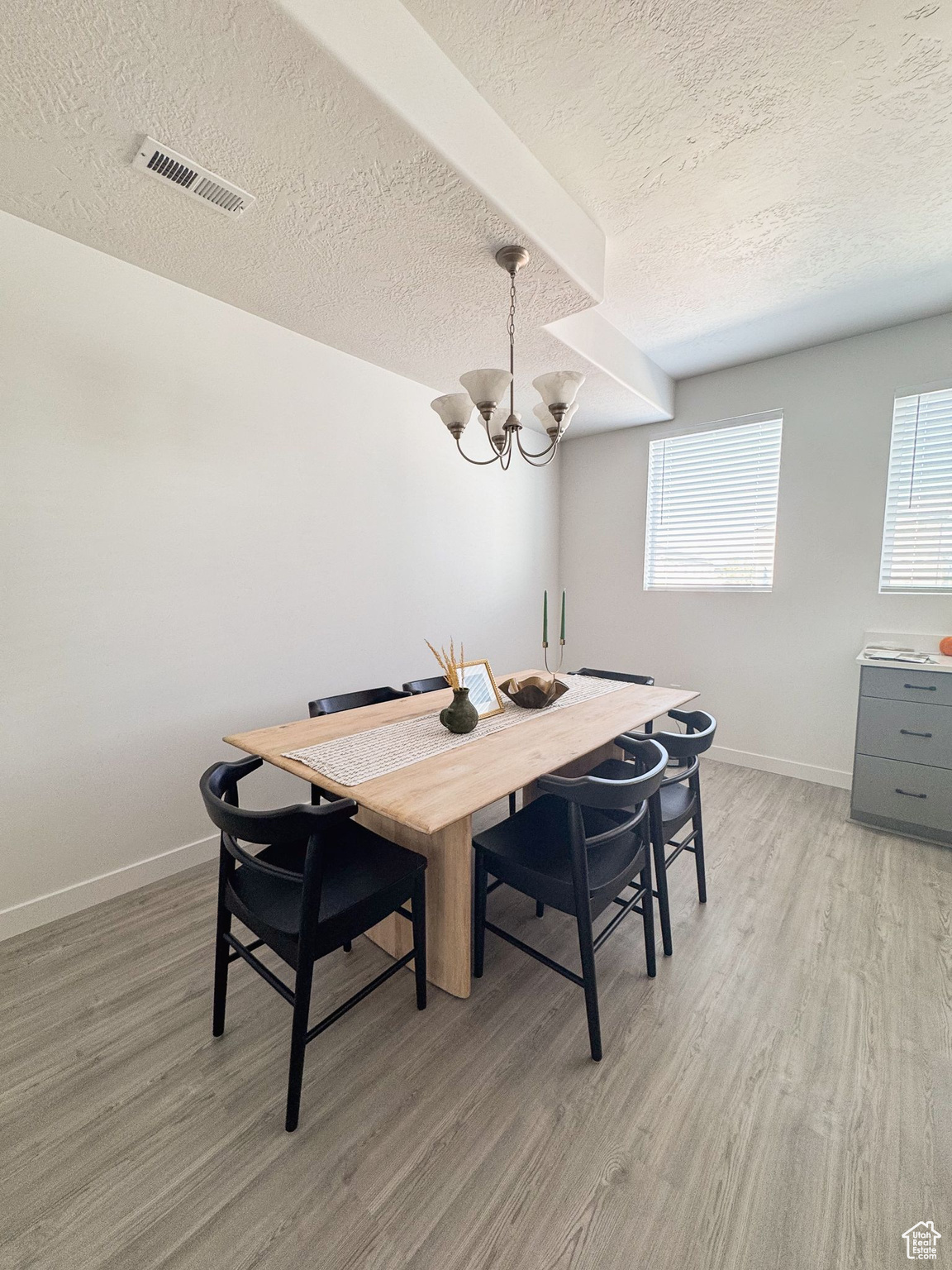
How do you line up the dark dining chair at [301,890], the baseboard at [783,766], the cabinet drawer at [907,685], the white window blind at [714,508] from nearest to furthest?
the dark dining chair at [301,890] < the cabinet drawer at [907,685] < the baseboard at [783,766] < the white window blind at [714,508]

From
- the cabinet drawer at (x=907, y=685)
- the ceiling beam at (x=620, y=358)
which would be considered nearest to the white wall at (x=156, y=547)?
the ceiling beam at (x=620, y=358)

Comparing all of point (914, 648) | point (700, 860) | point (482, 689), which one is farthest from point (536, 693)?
point (914, 648)

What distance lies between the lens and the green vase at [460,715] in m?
1.80

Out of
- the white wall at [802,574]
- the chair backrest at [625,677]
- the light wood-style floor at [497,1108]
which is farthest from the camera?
the white wall at [802,574]

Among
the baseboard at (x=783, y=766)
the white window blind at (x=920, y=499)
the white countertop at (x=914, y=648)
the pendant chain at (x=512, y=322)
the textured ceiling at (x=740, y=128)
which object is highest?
the textured ceiling at (x=740, y=128)

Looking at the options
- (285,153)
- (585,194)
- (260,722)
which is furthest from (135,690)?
(585,194)

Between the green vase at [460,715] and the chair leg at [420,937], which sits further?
the green vase at [460,715]

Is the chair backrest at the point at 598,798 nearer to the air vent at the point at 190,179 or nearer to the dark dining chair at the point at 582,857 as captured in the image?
the dark dining chair at the point at 582,857

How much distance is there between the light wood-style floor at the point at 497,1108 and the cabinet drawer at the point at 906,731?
0.87 meters

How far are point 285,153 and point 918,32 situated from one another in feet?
5.78

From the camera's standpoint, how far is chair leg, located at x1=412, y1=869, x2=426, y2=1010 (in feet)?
4.82

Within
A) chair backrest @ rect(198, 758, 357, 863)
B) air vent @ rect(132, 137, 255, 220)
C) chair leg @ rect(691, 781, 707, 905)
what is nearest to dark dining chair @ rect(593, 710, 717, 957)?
chair leg @ rect(691, 781, 707, 905)

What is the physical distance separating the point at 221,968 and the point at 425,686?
1.48 m

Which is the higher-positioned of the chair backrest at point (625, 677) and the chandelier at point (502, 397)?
the chandelier at point (502, 397)
